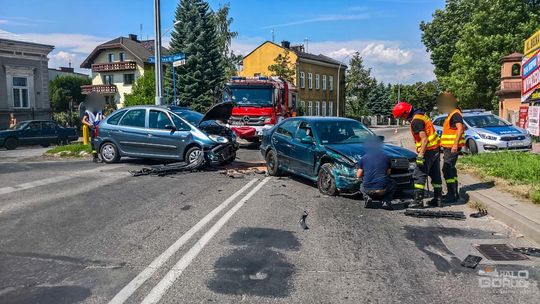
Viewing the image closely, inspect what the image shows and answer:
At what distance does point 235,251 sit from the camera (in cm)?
515

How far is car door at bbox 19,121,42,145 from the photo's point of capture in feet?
78.1

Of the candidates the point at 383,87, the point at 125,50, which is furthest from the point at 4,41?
the point at 383,87

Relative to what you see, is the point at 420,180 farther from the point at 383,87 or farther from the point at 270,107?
the point at 383,87

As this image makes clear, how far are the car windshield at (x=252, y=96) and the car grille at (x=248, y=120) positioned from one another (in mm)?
549

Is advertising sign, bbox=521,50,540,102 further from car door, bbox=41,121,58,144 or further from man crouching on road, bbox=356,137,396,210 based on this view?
car door, bbox=41,121,58,144

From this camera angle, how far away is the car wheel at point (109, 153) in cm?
1281

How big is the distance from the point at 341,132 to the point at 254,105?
354 inches

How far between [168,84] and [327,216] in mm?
32012

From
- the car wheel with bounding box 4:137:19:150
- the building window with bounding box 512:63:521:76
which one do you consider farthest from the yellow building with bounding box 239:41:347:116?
the car wheel with bounding box 4:137:19:150

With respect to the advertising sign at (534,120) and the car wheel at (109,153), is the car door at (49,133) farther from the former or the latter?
the advertising sign at (534,120)

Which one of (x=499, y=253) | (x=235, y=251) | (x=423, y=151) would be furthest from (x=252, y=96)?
(x=499, y=253)

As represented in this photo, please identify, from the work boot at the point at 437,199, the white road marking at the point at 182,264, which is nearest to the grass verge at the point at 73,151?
the white road marking at the point at 182,264

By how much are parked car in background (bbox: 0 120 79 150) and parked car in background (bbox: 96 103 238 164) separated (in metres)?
13.3

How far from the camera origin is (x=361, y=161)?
7.59 m
